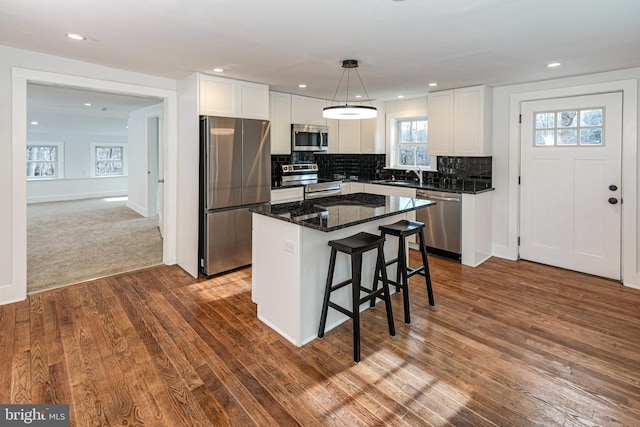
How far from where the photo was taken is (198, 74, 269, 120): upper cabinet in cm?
394

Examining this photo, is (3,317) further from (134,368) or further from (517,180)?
(517,180)

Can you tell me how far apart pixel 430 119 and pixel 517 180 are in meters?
1.45

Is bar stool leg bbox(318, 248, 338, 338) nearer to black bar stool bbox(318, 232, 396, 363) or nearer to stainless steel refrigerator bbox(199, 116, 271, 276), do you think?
black bar stool bbox(318, 232, 396, 363)

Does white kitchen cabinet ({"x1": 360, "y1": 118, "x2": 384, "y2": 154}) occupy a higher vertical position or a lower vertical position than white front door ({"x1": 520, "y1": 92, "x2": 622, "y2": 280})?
higher

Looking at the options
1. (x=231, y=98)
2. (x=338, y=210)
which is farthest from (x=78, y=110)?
(x=338, y=210)

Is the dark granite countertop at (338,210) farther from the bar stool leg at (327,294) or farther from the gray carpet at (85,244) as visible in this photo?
the gray carpet at (85,244)

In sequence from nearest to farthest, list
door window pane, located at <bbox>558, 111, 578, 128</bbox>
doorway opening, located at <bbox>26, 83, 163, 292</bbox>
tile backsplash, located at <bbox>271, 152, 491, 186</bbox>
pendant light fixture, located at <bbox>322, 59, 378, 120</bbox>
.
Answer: pendant light fixture, located at <bbox>322, 59, 378, 120</bbox> → door window pane, located at <bbox>558, 111, 578, 128</bbox> → doorway opening, located at <bbox>26, 83, 163, 292</bbox> → tile backsplash, located at <bbox>271, 152, 491, 186</bbox>

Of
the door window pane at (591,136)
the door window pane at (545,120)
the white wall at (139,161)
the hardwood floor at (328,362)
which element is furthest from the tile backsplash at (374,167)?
the white wall at (139,161)

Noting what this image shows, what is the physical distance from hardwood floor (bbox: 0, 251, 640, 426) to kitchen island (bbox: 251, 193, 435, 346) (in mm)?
153

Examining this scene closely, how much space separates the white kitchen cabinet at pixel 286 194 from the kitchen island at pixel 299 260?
1.66 meters

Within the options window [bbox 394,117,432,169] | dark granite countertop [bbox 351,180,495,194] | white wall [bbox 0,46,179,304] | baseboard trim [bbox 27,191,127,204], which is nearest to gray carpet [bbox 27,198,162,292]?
white wall [bbox 0,46,179,304]

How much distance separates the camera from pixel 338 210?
116 inches

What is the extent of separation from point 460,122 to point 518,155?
33.7 inches

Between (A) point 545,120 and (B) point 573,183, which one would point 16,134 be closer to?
(A) point 545,120
